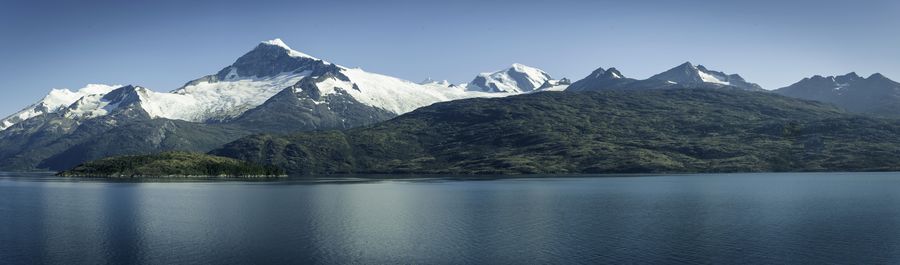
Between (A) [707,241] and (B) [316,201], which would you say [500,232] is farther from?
(B) [316,201]

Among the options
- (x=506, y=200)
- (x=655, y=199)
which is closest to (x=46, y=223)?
(x=506, y=200)

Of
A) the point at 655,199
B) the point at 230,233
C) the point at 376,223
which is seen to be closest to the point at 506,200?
the point at 655,199

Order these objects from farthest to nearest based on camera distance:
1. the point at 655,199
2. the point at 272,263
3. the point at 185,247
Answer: the point at 655,199, the point at 185,247, the point at 272,263

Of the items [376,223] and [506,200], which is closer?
[376,223]

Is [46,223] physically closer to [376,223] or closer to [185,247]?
[185,247]

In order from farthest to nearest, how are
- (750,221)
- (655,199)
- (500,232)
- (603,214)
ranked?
(655,199) → (603,214) → (750,221) → (500,232)

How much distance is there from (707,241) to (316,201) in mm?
120611

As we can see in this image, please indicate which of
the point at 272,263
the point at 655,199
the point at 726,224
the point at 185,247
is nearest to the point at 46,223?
the point at 185,247

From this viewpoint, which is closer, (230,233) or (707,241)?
(707,241)

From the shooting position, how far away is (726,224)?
12250cm

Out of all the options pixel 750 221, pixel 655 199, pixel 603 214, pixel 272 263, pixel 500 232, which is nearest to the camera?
pixel 272 263

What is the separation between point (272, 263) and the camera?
3383 inches

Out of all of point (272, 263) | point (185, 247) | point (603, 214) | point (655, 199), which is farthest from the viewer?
point (655, 199)

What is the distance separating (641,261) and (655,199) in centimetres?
10822
